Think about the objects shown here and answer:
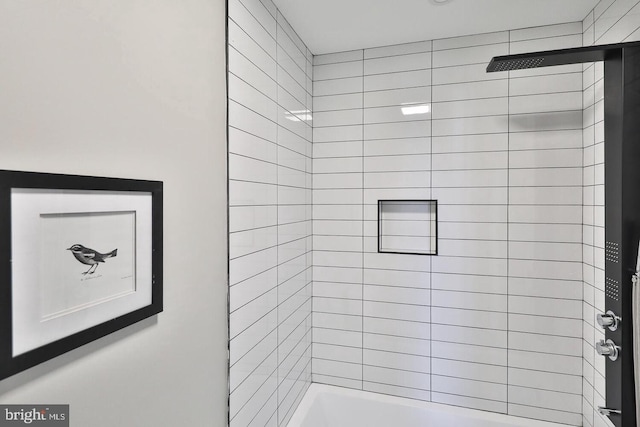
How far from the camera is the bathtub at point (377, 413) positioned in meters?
1.94

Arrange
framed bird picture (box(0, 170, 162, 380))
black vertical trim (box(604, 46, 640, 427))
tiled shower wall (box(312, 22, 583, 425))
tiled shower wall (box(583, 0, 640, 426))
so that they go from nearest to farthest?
1. framed bird picture (box(0, 170, 162, 380))
2. black vertical trim (box(604, 46, 640, 427))
3. tiled shower wall (box(583, 0, 640, 426))
4. tiled shower wall (box(312, 22, 583, 425))

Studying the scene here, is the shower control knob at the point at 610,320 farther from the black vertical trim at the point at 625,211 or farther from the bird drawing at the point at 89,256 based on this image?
the bird drawing at the point at 89,256

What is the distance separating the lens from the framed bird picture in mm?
606

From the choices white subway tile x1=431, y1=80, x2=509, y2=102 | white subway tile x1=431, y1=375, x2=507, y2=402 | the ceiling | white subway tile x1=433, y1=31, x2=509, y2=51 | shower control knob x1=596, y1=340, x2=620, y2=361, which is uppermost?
the ceiling

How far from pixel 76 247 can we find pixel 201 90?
0.66 m

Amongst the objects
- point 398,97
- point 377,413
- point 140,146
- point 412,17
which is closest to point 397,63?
point 398,97

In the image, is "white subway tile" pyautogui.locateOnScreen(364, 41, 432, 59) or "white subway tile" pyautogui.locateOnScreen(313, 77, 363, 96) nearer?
"white subway tile" pyautogui.locateOnScreen(364, 41, 432, 59)

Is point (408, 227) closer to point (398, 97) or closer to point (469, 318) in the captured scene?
point (469, 318)

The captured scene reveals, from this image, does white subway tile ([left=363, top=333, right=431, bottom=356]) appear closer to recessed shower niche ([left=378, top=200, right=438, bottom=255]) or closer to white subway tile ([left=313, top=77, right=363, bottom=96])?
recessed shower niche ([left=378, top=200, right=438, bottom=255])

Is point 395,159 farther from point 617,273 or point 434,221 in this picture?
point 617,273

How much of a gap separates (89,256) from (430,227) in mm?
1802

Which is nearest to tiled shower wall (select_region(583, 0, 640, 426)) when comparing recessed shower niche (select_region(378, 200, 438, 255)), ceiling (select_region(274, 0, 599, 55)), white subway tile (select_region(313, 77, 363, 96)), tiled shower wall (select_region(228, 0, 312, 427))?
ceiling (select_region(274, 0, 599, 55))

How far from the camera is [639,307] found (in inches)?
47.1

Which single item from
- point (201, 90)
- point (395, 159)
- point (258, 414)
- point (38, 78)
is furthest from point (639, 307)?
point (38, 78)
